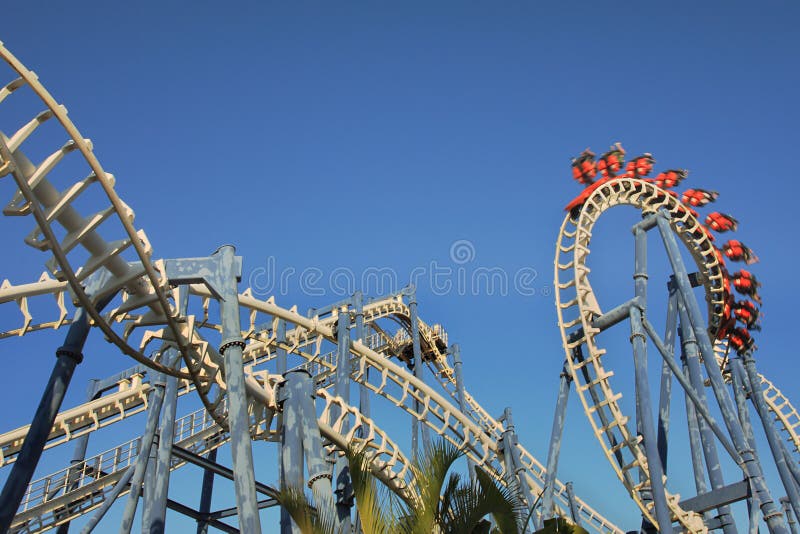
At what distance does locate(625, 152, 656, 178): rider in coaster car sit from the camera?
13555 millimetres

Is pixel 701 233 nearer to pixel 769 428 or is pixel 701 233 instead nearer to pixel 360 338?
pixel 769 428

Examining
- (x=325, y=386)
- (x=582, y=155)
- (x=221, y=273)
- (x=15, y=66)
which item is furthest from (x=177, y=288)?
(x=325, y=386)

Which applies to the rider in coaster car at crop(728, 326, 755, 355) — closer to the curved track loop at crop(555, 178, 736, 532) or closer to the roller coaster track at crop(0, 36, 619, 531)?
the curved track loop at crop(555, 178, 736, 532)

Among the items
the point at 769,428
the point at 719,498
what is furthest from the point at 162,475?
the point at 769,428

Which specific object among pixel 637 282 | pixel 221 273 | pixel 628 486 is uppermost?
pixel 637 282

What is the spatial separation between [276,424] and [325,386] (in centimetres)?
818

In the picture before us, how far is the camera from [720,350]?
Result: 16984 millimetres

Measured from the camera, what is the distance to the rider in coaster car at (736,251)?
554 inches

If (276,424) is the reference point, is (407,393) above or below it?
above

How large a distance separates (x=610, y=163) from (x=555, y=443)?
5.23 meters

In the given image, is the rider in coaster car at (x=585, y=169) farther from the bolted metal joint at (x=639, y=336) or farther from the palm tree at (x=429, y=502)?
the palm tree at (x=429, y=502)

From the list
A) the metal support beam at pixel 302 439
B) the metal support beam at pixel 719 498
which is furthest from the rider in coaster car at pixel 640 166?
the metal support beam at pixel 302 439

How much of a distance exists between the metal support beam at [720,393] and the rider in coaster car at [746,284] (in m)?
2.46

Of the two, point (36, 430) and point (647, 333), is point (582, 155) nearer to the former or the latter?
point (647, 333)
